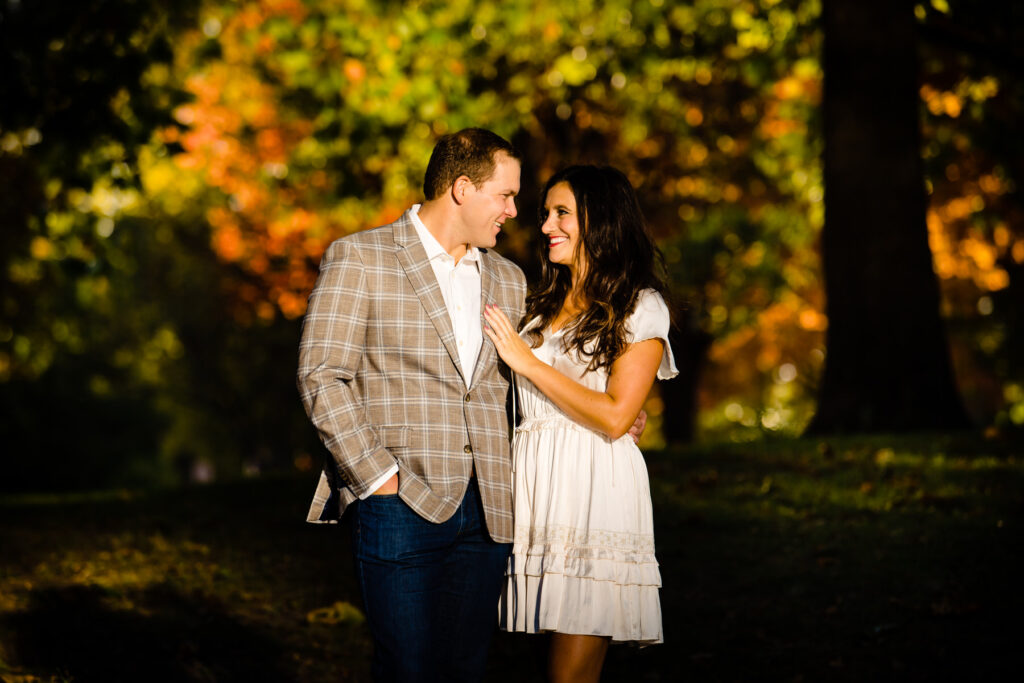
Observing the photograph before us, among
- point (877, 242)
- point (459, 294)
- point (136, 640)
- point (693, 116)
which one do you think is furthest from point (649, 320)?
point (693, 116)

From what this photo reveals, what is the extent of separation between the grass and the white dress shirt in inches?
70.0

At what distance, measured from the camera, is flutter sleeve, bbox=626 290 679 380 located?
442 cm

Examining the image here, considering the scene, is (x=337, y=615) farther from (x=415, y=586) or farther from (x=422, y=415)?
(x=422, y=415)

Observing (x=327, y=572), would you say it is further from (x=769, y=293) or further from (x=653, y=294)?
(x=769, y=293)

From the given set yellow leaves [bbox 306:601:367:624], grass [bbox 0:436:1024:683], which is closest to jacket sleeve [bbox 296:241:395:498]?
grass [bbox 0:436:1024:683]

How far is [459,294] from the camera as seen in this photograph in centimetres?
440

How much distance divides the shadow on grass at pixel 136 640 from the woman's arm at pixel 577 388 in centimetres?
323

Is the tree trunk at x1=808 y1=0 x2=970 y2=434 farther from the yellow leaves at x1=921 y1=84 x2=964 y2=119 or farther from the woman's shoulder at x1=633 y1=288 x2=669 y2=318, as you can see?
the woman's shoulder at x1=633 y1=288 x2=669 y2=318

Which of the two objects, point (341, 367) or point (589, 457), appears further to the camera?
point (589, 457)

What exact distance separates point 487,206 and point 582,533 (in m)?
1.37

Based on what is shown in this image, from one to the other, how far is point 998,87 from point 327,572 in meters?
13.1

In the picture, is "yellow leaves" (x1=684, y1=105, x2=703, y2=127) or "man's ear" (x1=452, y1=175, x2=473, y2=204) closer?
"man's ear" (x1=452, y1=175, x2=473, y2=204)

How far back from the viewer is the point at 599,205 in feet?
15.2

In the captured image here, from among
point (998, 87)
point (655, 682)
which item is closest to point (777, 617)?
point (655, 682)
